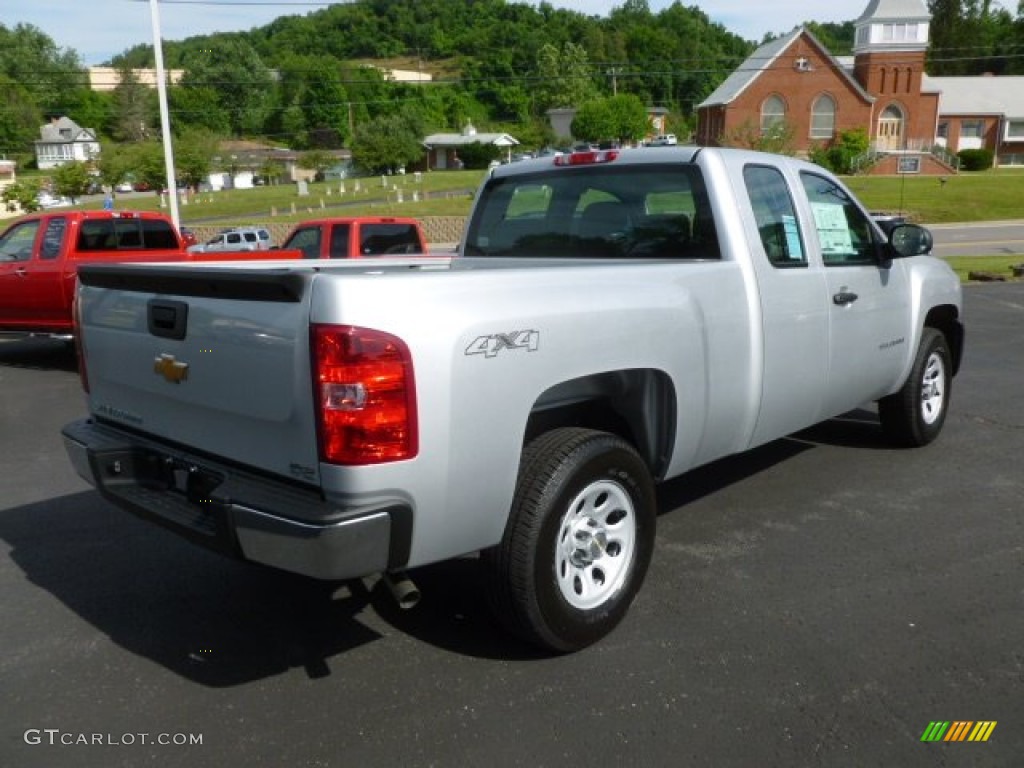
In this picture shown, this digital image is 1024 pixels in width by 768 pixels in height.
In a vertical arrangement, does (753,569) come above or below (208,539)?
below

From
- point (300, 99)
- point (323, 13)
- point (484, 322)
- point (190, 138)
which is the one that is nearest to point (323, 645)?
point (484, 322)

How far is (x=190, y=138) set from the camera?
222 feet

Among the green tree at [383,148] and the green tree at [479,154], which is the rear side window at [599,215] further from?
the green tree at [479,154]

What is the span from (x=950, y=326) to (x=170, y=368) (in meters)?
5.50

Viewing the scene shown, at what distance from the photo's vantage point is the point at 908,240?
531 centimetres

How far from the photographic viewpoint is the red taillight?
8.60ft

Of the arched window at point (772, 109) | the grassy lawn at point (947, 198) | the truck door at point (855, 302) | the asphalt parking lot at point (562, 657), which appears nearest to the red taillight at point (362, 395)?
the asphalt parking lot at point (562, 657)

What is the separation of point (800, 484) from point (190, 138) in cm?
7035

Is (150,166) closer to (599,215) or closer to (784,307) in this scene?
(599,215)

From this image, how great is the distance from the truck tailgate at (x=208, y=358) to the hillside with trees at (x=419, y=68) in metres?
89.1

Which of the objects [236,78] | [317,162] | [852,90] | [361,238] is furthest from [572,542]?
[236,78]

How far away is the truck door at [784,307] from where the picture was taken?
14.1 feet

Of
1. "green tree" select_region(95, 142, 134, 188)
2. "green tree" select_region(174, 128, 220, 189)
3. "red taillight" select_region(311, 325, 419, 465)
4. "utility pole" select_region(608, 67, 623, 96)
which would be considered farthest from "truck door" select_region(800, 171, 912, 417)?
"utility pole" select_region(608, 67, 623, 96)

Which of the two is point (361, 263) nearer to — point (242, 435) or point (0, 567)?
point (242, 435)
